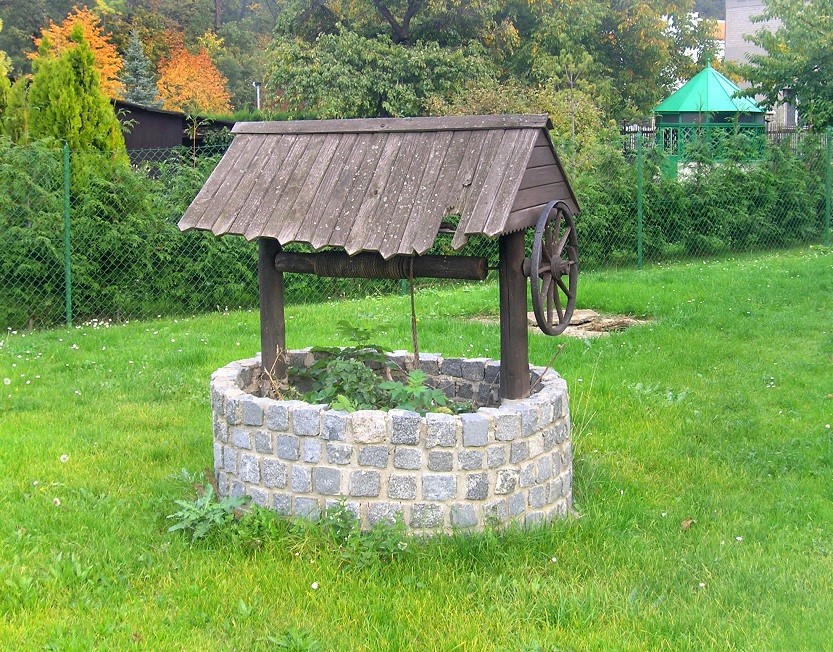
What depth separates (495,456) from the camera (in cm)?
487

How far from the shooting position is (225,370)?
6.00 metres

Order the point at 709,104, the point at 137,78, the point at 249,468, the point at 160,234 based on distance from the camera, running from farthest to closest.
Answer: the point at 137,78 < the point at 709,104 < the point at 160,234 < the point at 249,468

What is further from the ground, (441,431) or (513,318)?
(513,318)

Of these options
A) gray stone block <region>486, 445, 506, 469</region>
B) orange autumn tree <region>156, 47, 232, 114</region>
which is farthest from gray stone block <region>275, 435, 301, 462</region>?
orange autumn tree <region>156, 47, 232, 114</region>

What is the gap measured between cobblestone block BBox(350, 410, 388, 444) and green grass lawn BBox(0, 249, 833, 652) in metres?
0.57

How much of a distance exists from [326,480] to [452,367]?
1802 mm

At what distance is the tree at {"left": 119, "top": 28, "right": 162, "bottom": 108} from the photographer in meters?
34.4

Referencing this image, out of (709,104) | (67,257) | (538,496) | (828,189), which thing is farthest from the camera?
(709,104)

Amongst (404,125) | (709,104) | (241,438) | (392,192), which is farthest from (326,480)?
(709,104)

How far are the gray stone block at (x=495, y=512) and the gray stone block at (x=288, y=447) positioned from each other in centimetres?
105

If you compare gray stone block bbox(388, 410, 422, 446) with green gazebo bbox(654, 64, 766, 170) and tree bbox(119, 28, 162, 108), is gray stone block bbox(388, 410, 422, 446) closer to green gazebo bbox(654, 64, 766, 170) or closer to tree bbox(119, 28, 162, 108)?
green gazebo bbox(654, 64, 766, 170)

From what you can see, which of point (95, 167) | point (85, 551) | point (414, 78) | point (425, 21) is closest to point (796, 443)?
point (85, 551)

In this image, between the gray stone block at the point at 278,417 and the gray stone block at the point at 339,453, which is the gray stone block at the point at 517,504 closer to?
the gray stone block at the point at 339,453

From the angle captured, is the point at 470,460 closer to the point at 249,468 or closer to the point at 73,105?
the point at 249,468
